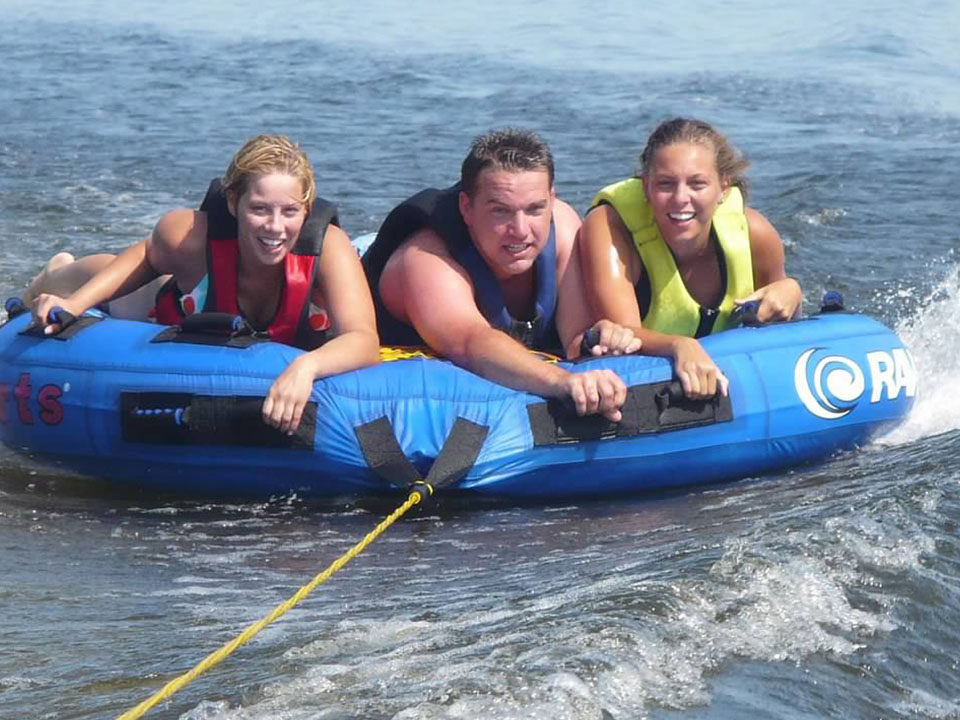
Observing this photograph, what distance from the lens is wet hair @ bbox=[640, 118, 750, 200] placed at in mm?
5105

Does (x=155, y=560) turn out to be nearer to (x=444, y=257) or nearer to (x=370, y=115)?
(x=444, y=257)

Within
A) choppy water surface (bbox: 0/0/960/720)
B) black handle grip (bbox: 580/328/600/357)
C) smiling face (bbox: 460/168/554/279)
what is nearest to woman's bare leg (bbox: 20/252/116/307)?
choppy water surface (bbox: 0/0/960/720)

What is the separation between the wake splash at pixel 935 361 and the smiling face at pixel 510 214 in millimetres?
1520

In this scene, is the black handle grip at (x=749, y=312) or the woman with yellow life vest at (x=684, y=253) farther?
the black handle grip at (x=749, y=312)

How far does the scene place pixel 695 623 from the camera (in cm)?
373

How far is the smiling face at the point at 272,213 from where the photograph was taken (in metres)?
4.93

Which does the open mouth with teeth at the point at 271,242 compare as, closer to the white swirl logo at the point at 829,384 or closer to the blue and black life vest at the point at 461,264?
the blue and black life vest at the point at 461,264

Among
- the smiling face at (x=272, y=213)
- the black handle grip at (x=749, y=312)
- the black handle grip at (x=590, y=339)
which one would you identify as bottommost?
the black handle grip at (x=590, y=339)

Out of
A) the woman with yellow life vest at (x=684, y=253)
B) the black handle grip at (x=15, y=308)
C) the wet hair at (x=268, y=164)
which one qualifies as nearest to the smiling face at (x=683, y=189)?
the woman with yellow life vest at (x=684, y=253)

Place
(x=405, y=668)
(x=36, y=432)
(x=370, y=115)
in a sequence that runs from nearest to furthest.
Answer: (x=405, y=668) → (x=36, y=432) → (x=370, y=115)

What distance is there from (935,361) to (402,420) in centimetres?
292

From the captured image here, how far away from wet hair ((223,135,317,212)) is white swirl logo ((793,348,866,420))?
1.69 m

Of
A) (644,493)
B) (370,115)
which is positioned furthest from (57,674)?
(370,115)

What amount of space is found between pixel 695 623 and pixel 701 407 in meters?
1.34
